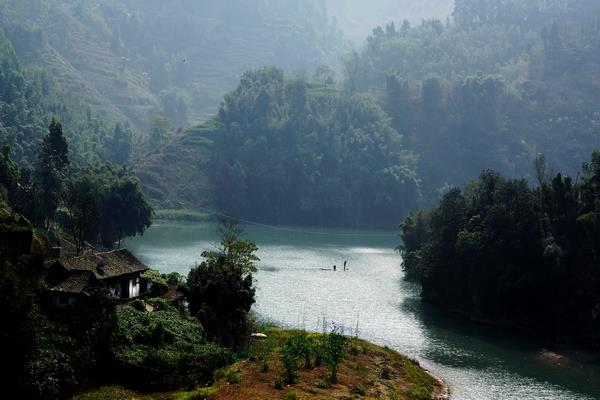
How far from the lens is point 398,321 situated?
80.6 metres

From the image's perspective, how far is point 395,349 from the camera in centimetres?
6900

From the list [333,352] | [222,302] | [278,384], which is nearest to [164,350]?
[278,384]

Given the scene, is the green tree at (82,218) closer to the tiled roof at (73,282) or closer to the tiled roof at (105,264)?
the tiled roof at (105,264)

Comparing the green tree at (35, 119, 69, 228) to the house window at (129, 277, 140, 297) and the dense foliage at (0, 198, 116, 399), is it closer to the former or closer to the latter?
the house window at (129, 277, 140, 297)

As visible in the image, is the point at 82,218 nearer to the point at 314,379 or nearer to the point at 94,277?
the point at 94,277

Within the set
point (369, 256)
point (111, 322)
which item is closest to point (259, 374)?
point (111, 322)

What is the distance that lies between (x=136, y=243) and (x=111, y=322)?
316 feet

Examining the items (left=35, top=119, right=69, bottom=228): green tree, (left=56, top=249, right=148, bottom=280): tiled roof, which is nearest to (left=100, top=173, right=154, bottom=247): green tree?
(left=35, top=119, right=69, bottom=228): green tree

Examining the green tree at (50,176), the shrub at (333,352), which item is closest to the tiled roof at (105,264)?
the shrub at (333,352)

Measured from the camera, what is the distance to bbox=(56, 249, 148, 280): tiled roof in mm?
56781

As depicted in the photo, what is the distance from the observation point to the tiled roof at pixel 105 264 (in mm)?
56781

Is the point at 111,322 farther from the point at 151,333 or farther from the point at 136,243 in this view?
the point at 136,243

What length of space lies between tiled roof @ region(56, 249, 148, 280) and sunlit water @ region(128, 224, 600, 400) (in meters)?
17.8

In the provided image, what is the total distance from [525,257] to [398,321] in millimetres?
15409
